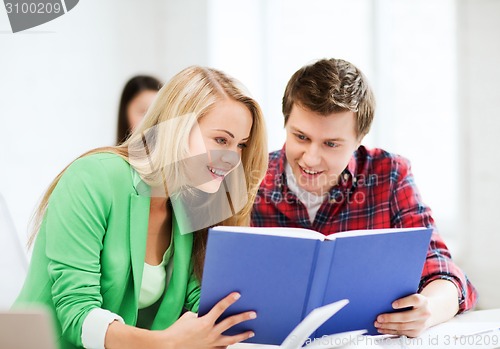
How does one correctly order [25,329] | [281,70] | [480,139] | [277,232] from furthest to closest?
1. [281,70]
2. [480,139]
3. [277,232]
4. [25,329]

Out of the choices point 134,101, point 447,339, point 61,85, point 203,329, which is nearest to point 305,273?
point 203,329

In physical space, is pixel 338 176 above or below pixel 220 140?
below

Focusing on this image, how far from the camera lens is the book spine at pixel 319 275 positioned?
37.8 inches

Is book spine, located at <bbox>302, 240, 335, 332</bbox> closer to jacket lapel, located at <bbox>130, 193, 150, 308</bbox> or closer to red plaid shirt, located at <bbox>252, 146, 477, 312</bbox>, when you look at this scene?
jacket lapel, located at <bbox>130, 193, 150, 308</bbox>

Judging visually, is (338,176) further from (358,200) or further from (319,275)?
(319,275)

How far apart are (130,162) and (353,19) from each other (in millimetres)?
1742

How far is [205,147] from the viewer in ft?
3.99

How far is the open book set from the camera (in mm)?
946

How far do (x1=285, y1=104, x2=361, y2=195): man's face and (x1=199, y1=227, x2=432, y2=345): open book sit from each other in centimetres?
46

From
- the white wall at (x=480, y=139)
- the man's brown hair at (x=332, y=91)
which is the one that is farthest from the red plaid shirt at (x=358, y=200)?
the white wall at (x=480, y=139)

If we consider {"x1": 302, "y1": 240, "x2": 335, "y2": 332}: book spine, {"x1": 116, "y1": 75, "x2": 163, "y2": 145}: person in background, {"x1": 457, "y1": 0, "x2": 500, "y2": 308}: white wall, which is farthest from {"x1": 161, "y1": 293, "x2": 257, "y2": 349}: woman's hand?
{"x1": 116, "y1": 75, "x2": 163, "y2": 145}: person in background

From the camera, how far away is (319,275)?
0.98m

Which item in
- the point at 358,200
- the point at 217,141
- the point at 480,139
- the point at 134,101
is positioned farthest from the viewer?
the point at 134,101

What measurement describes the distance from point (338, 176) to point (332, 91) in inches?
10.2
